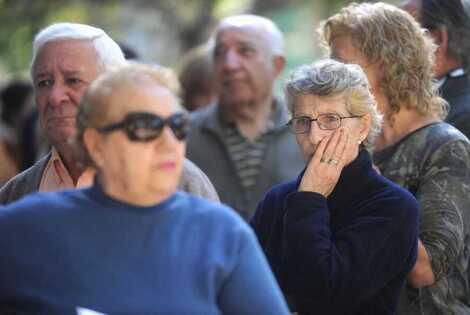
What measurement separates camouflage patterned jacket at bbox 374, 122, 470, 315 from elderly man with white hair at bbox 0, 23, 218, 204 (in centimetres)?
132

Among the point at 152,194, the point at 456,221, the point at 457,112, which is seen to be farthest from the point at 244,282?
the point at 457,112

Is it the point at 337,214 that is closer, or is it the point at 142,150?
the point at 142,150

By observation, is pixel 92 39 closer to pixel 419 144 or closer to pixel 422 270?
pixel 419 144

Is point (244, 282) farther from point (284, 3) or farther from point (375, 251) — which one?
point (284, 3)

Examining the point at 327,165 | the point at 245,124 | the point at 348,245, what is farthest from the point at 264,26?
the point at 348,245

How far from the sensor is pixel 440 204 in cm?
441

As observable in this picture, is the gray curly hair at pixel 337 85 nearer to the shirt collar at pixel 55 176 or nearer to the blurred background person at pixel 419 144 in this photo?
the blurred background person at pixel 419 144

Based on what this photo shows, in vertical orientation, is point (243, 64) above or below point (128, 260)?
below

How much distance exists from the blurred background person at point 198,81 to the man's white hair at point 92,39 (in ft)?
14.1

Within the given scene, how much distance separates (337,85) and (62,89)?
1.22 metres

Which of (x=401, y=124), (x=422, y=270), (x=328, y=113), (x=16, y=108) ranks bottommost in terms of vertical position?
(x=16, y=108)

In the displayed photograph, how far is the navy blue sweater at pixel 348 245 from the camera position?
12.6ft

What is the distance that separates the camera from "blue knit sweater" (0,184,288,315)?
9.74 ft

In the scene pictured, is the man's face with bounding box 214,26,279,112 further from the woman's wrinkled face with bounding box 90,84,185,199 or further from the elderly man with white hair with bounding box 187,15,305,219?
the woman's wrinkled face with bounding box 90,84,185,199
